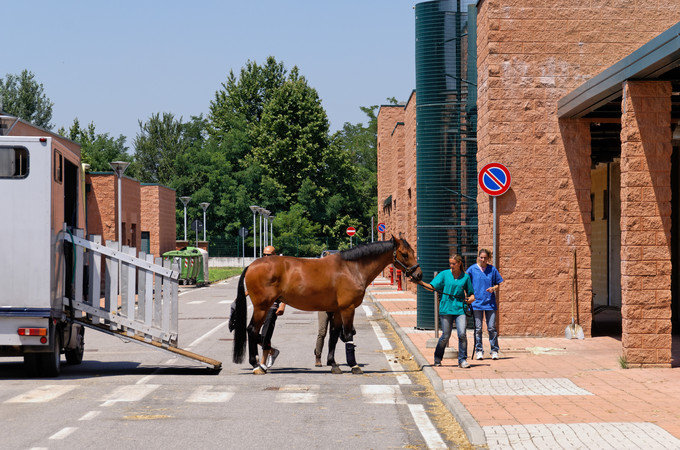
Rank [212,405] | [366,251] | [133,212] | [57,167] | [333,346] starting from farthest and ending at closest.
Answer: [133,212] → [366,251] → [333,346] → [57,167] → [212,405]

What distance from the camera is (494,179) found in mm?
18156

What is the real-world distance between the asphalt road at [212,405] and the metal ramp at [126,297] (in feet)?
1.96

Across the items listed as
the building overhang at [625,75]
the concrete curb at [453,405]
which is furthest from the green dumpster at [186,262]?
the building overhang at [625,75]

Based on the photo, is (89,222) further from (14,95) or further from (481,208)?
(14,95)

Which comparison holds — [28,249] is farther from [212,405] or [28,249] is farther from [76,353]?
[212,405]

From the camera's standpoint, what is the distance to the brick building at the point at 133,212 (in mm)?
46156

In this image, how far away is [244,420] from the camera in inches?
408

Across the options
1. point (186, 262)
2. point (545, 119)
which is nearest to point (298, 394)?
point (545, 119)

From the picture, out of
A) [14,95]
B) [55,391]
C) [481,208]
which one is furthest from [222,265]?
[55,391]

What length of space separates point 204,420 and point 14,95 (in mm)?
103554

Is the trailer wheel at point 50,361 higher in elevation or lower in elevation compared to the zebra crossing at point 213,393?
higher

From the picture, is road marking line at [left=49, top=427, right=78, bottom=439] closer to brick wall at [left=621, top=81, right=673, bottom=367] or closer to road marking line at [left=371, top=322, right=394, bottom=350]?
brick wall at [left=621, top=81, right=673, bottom=367]

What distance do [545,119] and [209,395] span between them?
32.9 feet

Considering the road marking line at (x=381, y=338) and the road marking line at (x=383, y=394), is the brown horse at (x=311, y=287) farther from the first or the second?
the road marking line at (x=381, y=338)
